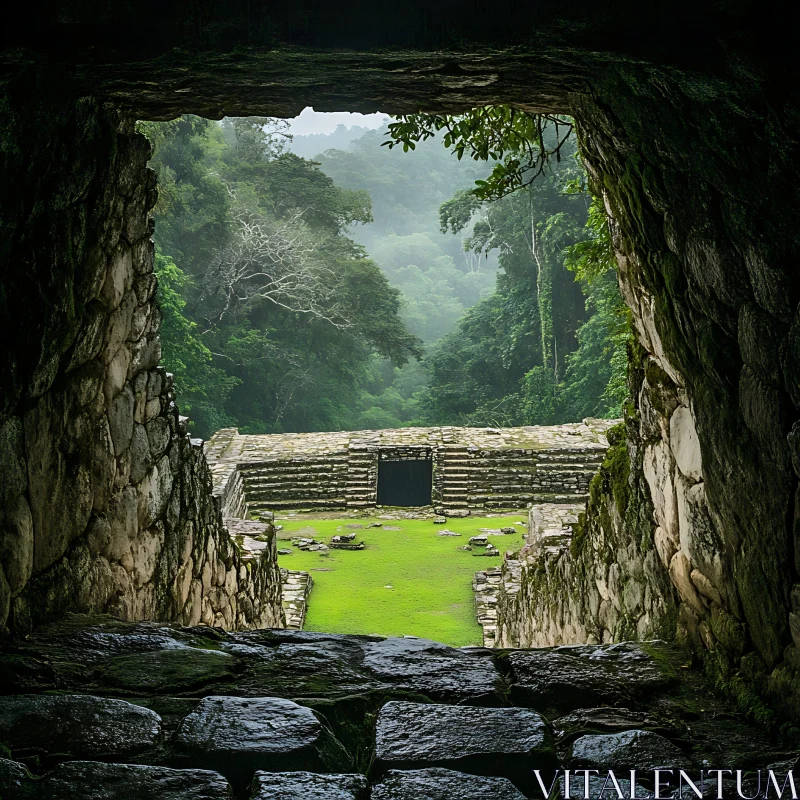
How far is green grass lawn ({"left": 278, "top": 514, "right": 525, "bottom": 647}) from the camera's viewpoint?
8.37m

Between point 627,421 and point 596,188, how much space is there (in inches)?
42.0

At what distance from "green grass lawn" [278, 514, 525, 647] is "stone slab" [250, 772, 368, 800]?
6206 millimetres

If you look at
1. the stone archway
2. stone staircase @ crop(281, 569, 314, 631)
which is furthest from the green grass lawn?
the stone archway

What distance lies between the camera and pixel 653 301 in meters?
2.73

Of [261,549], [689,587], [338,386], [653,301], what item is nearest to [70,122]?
[653,301]

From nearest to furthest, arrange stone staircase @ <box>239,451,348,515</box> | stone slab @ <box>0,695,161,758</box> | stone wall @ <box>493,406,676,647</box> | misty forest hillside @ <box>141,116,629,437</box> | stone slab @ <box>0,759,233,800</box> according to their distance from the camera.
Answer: stone slab @ <box>0,759,233,800</box> < stone slab @ <box>0,695,161,758</box> < stone wall @ <box>493,406,676,647</box> < stone staircase @ <box>239,451,348,515</box> < misty forest hillside @ <box>141,116,629,437</box>

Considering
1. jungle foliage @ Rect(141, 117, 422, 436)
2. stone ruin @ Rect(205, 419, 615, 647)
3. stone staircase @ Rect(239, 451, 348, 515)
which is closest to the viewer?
stone ruin @ Rect(205, 419, 615, 647)

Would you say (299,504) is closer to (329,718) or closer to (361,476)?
(361,476)

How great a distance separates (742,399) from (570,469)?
44.3 feet

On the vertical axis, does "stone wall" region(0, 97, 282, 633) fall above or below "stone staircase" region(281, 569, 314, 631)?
below

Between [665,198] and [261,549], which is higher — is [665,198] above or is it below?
below

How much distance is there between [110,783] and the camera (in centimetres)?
172

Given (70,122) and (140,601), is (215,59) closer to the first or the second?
(70,122)

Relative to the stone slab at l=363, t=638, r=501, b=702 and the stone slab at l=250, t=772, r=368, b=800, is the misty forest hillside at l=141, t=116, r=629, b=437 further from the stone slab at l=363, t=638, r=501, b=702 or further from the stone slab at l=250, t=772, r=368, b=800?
the stone slab at l=250, t=772, r=368, b=800
